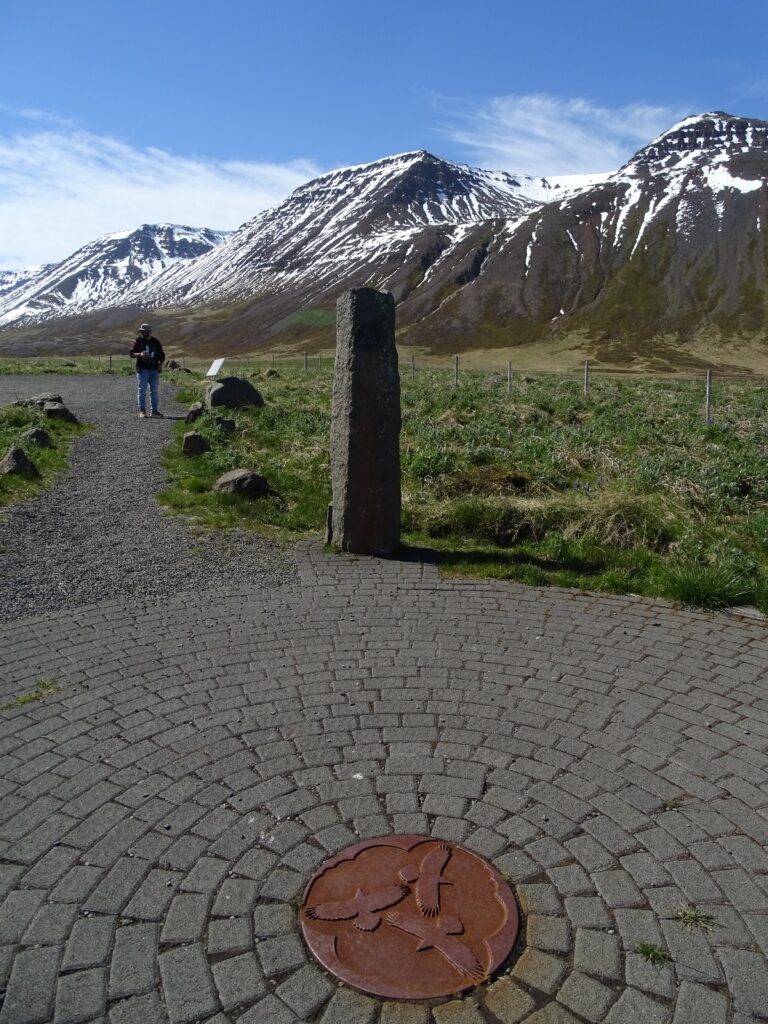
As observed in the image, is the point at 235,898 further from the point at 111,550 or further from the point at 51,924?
the point at 111,550

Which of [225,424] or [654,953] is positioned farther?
[225,424]

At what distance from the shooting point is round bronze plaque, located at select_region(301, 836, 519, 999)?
3.11m

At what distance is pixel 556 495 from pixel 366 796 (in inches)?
269

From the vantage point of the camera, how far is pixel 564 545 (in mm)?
8680

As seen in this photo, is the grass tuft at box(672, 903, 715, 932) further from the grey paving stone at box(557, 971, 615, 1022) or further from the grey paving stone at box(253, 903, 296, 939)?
the grey paving stone at box(253, 903, 296, 939)

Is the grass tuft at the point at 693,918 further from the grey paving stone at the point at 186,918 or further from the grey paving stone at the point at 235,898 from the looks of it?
the grey paving stone at the point at 186,918

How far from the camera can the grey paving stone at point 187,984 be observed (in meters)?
2.94

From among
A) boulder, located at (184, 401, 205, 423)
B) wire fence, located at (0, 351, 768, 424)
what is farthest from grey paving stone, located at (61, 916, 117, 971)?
wire fence, located at (0, 351, 768, 424)

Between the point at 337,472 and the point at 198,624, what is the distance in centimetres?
290

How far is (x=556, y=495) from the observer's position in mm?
10391

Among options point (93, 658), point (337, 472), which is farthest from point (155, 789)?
point (337, 472)

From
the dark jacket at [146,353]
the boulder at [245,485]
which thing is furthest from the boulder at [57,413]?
the boulder at [245,485]

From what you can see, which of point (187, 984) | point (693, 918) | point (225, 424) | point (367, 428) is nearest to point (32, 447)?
point (225, 424)

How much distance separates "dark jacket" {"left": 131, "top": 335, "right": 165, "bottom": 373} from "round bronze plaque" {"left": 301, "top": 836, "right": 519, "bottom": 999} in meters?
16.8
